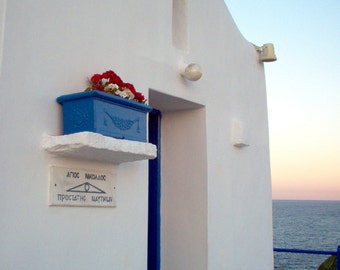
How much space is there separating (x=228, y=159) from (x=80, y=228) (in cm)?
251

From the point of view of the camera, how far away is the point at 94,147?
13.5 feet

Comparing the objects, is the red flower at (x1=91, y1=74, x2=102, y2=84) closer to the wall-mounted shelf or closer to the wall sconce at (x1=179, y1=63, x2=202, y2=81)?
the wall-mounted shelf

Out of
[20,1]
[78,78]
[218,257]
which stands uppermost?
[20,1]

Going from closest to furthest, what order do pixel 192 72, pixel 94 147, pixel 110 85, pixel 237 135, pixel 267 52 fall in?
pixel 94 147 < pixel 110 85 < pixel 192 72 < pixel 237 135 < pixel 267 52

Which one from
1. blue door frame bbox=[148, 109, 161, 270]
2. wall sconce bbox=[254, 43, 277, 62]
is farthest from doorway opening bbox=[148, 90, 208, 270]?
wall sconce bbox=[254, 43, 277, 62]

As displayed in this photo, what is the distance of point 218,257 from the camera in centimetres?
616

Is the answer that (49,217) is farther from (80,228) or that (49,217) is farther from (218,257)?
(218,257)

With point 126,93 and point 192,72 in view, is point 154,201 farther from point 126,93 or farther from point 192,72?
point 126,93

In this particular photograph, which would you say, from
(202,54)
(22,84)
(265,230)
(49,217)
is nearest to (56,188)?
(49,217)

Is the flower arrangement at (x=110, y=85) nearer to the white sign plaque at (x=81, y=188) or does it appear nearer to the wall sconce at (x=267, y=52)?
the white sign plaque at (x=81, y=188)

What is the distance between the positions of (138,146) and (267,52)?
360 cm

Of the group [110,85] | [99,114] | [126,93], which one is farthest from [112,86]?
[99,114]

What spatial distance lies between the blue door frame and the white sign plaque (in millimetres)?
1495

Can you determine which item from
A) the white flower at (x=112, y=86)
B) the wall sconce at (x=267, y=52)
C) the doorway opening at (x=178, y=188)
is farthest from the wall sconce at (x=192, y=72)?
the wall sconce at (x=267, y=52)
